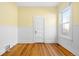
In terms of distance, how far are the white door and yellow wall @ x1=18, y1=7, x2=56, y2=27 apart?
0.30m

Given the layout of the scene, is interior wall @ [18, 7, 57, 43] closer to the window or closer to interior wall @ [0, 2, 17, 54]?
the window

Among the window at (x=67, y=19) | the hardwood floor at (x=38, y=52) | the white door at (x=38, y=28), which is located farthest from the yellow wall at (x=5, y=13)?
the window at (x=67, y=19)

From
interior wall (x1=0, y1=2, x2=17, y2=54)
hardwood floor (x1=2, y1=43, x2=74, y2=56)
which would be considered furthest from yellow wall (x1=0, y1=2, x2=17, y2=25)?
hardwood floor (x1=2, y1=43, x2=74, y2=56)

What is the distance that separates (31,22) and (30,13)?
0.67m

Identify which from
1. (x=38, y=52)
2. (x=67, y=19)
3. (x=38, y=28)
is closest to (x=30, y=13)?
(x=38, y=28)

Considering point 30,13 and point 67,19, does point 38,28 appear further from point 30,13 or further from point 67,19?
point 67,19

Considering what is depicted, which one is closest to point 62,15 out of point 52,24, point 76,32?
point 52,24

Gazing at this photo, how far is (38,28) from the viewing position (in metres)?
8.39

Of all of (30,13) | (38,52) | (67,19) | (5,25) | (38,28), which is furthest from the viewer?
(38,28)

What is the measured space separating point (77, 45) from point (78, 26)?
2.46ft

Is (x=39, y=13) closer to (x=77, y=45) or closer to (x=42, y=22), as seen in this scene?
(x=42, y=22)

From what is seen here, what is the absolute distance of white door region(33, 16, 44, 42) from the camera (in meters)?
8.34

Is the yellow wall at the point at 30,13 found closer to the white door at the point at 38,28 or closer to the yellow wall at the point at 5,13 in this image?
the white door at the point at 38,28

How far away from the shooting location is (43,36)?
8375mm
